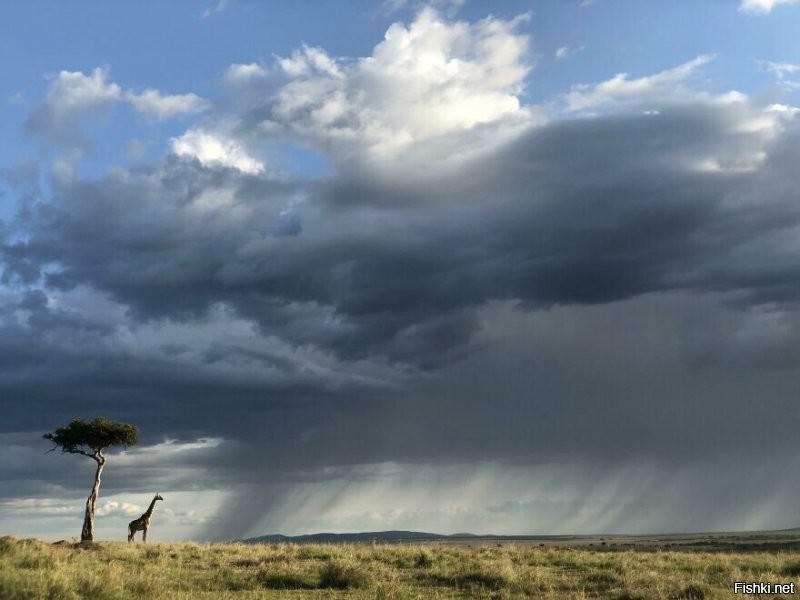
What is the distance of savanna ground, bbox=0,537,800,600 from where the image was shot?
21.7 metres

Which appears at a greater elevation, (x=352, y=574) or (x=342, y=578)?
(x=352, y=574)

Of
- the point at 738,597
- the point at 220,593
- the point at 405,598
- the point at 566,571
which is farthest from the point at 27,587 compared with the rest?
the point at 566,571

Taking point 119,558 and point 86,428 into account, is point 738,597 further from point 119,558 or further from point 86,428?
point 86,428

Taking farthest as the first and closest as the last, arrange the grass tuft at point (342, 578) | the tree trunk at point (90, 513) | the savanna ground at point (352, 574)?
the tree trunk at point (90, 513) < the grass tuft at point (342, 578) < the savanna ground at point (352, 574)

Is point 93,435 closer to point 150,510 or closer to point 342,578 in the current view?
point 150,510

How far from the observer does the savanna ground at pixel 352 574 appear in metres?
21.7

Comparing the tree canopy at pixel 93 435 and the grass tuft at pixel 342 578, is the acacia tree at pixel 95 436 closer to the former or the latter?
the tree canopy at pixel 93 435

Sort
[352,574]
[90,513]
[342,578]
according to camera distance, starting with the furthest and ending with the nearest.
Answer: [90,513] → [352,574] → [342,578]

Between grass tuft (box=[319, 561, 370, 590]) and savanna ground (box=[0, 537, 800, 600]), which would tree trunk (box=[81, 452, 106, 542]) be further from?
grass tuft (box=[319, 561, 370, 590])

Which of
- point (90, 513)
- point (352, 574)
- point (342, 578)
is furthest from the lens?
point (90, 513)

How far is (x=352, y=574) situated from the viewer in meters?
27.0

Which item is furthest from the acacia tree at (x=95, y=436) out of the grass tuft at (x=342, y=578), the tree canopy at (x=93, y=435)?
the grass tuft at (x=342, y=578)

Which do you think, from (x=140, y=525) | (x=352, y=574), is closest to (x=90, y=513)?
(x=140, y=525)

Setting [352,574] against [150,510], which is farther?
[150,510]
